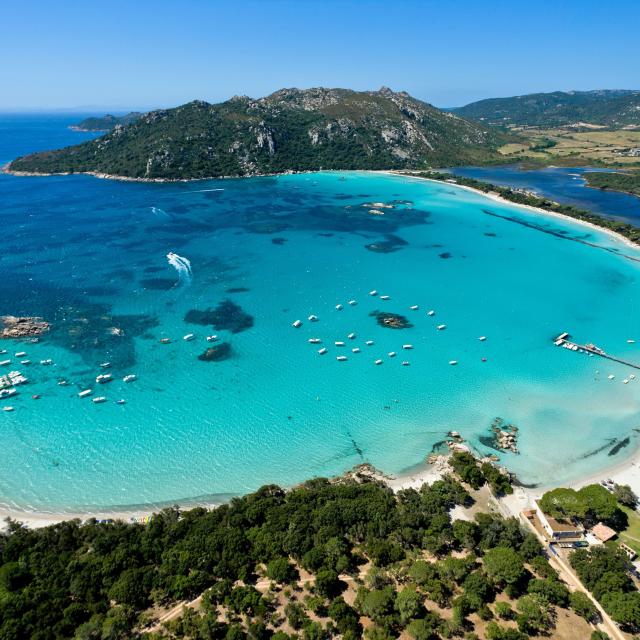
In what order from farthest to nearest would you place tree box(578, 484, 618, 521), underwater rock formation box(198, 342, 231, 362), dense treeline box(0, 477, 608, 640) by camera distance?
underwater rock formation box(198, 342, 231, 362) < tree box(578, 484, 618, 521) < dense treeline box(0, 477, 608, 640)

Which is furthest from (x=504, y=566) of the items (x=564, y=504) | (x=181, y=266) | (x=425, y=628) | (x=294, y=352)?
(x=181, y=266)

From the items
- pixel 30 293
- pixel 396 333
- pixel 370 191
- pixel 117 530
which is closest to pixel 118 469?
pixel 117 530

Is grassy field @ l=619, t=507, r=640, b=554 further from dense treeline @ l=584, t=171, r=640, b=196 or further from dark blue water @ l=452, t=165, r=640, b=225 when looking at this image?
dense treeline @ l=584, t=171, r=640, b=196

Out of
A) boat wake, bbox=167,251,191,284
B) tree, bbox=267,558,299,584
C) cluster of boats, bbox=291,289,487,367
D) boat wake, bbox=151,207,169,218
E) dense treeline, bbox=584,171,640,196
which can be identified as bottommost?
tree, bbox=267,558,299,584

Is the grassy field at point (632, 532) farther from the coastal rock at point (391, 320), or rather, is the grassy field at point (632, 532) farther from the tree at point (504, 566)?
the coastal rock at point (391, 320)

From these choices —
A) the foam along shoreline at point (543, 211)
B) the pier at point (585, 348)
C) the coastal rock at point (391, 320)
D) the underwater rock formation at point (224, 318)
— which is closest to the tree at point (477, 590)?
the coastal rock at point (391, 320)

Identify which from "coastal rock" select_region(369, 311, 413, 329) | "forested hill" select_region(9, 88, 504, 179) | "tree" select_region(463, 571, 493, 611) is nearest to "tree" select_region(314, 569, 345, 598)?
"tree" select_region(463, 571, 493, 611)
